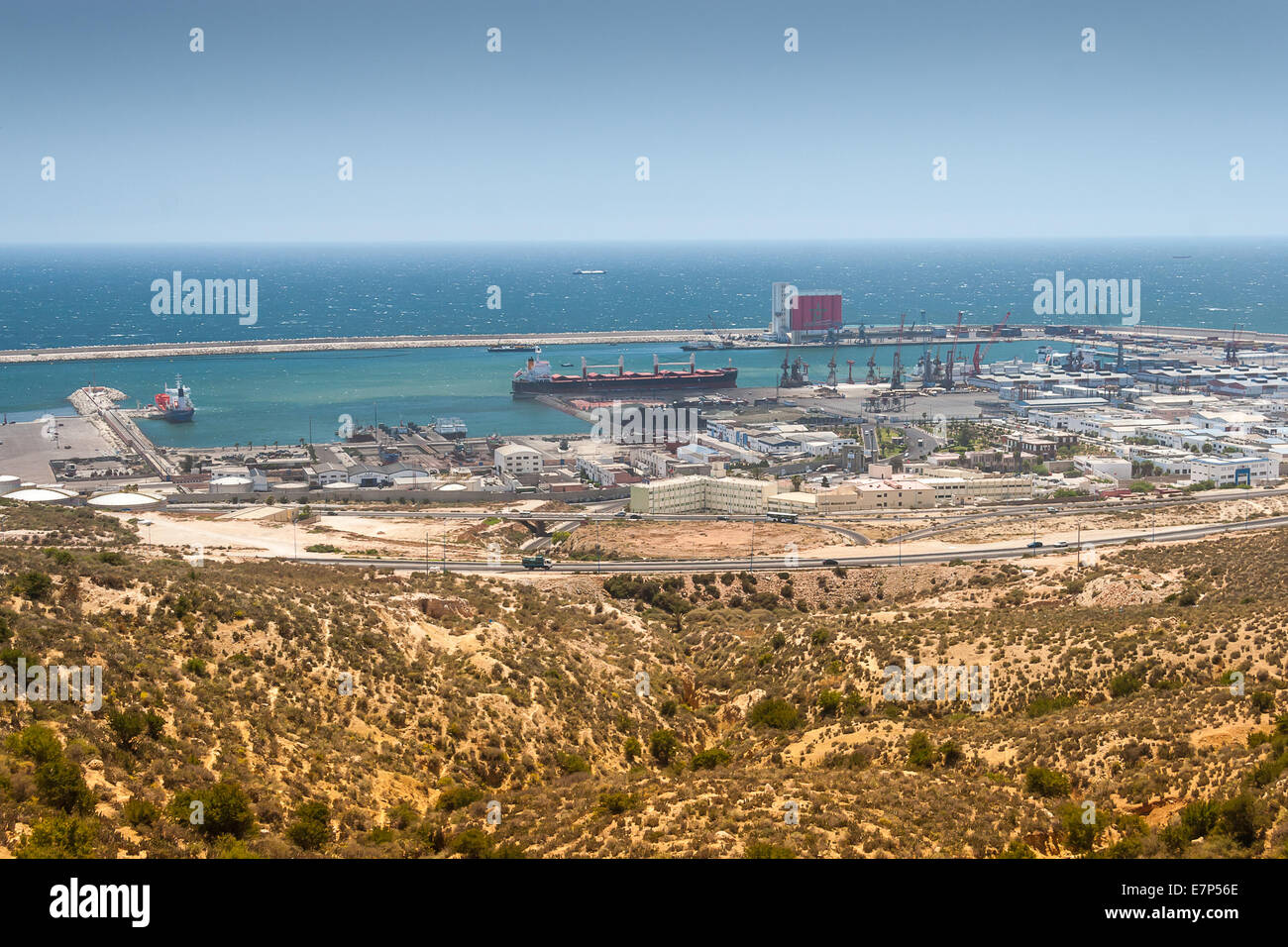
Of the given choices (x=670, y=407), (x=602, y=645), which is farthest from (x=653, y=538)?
(x=670, y=407)

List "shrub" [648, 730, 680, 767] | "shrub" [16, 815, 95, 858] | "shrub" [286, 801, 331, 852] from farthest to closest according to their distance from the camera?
"shrub" [648, 730, 680, 767], "shrub" [286, 801, 331, 852], "shrub" [16, 815, 95, 858]

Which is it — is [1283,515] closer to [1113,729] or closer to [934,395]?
[1113,729]

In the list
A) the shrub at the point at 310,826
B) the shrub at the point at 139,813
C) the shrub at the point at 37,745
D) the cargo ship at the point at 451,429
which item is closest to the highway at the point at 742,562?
the shrub at the point at 310,826

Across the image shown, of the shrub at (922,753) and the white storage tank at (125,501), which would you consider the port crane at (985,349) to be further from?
the shrub at (922,753)

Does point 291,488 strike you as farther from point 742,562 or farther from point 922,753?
point 922,753

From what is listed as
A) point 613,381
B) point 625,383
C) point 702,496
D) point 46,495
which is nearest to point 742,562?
point 702,496

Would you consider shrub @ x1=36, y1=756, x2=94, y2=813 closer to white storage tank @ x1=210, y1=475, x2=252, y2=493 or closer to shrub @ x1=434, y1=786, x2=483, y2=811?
shrub @ x1=434, y1=786, x2=483, y2=811

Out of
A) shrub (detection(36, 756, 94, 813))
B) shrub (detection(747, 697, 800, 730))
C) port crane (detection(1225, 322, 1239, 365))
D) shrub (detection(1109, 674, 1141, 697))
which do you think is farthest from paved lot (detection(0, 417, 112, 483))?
port crane (detection(1225, 322, 1239, 365))
